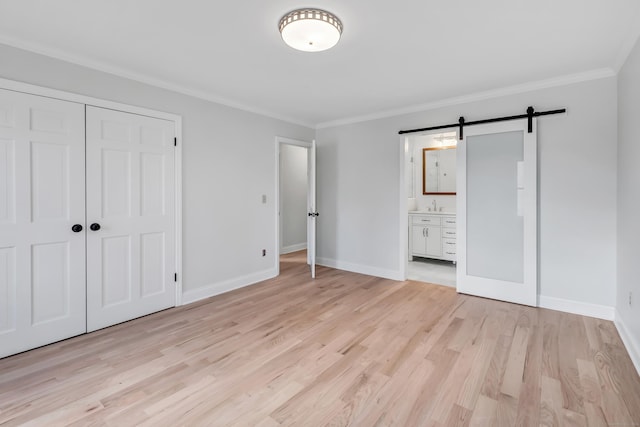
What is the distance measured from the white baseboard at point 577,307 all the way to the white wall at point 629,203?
138 mm

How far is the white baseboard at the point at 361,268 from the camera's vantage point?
4.41 metres

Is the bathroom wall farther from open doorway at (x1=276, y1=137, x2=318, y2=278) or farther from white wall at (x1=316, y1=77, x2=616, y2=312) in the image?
open doorway at (x1=276, y1=137, x2=318, y2=278)

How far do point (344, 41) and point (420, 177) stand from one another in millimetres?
3958

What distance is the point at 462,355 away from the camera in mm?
2336

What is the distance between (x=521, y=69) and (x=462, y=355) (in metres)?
2.62

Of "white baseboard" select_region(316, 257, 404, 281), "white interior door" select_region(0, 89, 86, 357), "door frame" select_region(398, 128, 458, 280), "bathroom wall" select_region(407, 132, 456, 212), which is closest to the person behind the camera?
"white interior door" select_region(0, 89, 86, 357)

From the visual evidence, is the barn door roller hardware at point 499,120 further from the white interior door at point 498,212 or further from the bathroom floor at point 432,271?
the bathroom floor at point 432,271

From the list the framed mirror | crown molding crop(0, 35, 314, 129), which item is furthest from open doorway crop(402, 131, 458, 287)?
crown molding crop(0, 35, 314, 129)

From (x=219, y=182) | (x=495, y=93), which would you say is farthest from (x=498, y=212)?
(x=219, y=182)

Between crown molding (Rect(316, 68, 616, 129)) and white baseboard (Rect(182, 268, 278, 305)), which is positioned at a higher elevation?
crown molding (Rect(316, 68, 616, 129))

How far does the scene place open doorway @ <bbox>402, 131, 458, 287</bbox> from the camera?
16.9ft

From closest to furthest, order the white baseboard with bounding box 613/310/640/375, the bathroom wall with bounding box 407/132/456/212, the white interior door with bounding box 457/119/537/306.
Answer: the white baseboard with bounding box 613/310/640/375 < the white interior door with bounding box 457/119/537/306 < the bathroom wall with bounding box 407/132/456/212

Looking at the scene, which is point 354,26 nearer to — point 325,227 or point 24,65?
point 24,65

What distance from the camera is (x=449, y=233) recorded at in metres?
5.16
